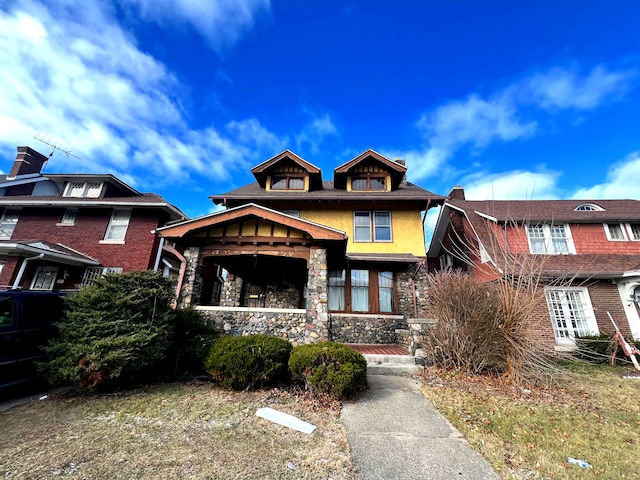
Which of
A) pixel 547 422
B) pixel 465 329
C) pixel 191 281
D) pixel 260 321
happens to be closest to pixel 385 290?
pixel 465 329

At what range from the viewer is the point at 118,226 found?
506 inches

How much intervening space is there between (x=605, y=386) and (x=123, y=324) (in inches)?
449

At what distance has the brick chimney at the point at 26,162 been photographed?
47.6ft

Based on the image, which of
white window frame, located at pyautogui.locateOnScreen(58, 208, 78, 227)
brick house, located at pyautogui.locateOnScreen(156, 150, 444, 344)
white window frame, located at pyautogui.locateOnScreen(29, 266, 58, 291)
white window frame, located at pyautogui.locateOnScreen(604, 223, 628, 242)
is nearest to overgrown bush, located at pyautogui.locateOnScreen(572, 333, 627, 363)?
white window frame, located at pyautogui.locateOnScreen(604, 223, 628, 242)

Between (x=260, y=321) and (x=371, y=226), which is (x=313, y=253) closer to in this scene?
(x=260, y=321)

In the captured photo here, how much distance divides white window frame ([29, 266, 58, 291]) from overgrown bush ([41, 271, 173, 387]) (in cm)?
912

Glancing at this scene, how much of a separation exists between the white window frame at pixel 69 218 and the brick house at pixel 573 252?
18.0 meters

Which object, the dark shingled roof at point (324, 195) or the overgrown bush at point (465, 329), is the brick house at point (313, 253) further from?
the overgrown bush at point (465, 329)

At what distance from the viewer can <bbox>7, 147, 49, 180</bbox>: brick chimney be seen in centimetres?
1451

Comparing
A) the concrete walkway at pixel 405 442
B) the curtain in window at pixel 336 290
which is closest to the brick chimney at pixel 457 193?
the curtain in window at pixel 336 290

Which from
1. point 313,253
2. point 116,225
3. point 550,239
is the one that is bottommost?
point 313,253

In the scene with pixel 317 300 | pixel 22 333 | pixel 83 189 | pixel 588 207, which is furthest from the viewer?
pixel 83 189

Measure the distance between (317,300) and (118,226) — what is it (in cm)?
1219

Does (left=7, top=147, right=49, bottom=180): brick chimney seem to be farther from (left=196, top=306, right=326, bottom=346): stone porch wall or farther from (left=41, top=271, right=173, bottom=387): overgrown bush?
(left=196, top=306, right=326, bottom=346): stone porch wall
